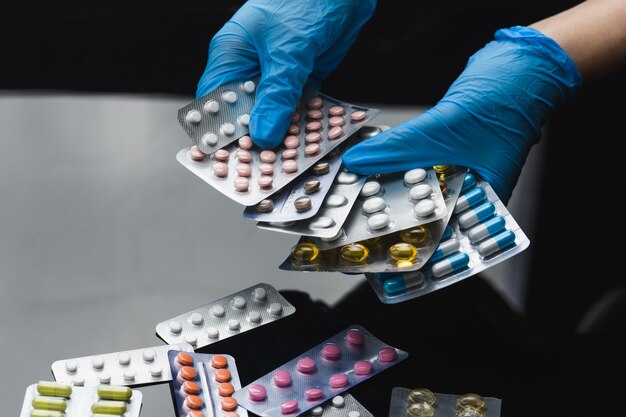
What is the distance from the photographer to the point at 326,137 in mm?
1661

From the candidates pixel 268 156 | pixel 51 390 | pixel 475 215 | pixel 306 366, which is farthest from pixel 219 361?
pixel 475 215

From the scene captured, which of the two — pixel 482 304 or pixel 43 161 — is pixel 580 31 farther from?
pixel 43 161

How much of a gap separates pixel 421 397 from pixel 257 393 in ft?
0.80

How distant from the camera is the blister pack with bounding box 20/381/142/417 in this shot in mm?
1411

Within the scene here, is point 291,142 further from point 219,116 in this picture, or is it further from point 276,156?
point 219,116

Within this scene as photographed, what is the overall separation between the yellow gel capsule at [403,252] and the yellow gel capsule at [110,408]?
46cm

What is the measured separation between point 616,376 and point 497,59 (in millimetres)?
581

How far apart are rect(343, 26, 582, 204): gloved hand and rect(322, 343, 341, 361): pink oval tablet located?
11.3 inches

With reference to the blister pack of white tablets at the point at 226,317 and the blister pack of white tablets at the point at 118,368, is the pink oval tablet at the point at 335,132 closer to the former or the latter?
the blister pack of white tablets at the point at 226,317

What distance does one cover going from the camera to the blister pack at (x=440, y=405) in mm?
1439

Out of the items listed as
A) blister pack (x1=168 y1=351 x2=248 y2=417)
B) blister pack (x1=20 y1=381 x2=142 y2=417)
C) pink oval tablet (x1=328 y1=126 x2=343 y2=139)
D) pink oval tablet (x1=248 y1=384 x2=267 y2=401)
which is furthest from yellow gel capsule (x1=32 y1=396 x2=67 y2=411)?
pink oval tablet (x1=328 y1=126 x2=343 y2=139)

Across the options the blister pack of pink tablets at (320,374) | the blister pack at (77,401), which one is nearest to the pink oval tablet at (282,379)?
the blister pack of pink tablets at (320,374)

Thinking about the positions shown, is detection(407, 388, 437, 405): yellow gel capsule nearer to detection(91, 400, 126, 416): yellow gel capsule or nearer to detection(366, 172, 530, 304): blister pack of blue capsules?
detection(366, 172, 530, 304): blister pack of blue capsules

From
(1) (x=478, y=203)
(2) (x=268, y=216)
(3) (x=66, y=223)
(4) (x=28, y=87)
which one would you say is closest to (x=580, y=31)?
(1) (x=478, y=203)
